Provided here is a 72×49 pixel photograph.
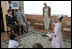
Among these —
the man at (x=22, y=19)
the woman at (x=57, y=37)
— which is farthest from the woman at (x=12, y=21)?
the woman at (x=57, y=37)

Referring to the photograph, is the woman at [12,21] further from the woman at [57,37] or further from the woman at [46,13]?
the woman at [57,37]

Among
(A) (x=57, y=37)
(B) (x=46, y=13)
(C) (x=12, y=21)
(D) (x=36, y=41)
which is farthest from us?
(B) (x=46, y=13)

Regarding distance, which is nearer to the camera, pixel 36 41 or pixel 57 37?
pixel 57 37

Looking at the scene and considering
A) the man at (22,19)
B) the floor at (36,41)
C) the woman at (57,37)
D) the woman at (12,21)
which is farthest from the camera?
the man at (22,19)

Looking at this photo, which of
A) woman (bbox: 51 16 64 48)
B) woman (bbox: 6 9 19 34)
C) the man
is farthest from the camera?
the man

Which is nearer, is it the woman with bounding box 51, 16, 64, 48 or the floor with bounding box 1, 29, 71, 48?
the woman with bounding box 51, 16, 64, 48

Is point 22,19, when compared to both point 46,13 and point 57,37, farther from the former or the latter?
point 57,37

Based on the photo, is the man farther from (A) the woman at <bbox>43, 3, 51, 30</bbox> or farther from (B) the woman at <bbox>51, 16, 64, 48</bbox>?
(B) the woman at <bbox>51, 16, 64, 48</bbox>

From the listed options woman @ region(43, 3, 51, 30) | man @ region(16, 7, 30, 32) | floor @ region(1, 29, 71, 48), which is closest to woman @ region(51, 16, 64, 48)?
floor @ region(1, 29, 71, 48)

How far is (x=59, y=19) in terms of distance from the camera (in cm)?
72

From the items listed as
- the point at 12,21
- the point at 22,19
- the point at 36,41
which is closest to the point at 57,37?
the point at 36,41

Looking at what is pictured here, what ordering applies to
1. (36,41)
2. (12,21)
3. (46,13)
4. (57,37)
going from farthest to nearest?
(46,13)
(12,21)
(36,41)
(57,37)

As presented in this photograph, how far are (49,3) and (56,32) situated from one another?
512mm

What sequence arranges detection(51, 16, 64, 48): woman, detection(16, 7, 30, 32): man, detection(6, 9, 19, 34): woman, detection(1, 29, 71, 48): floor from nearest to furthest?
1. detection(51, 16, 64, 48): woman
2. detection(1, 29, 71, 48): floor
3. detection(6, 9, 19, 34): woman
4. detection(16, 7, 30, 32): man
